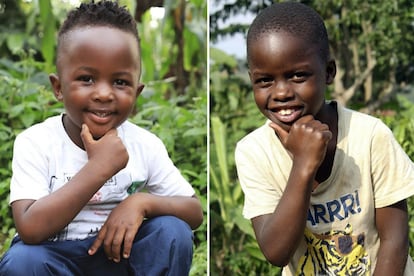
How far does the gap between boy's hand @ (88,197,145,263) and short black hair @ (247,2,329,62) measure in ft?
1.88

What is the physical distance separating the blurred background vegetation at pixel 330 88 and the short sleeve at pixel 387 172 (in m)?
1.17

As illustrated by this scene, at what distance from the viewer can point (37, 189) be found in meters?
2.21

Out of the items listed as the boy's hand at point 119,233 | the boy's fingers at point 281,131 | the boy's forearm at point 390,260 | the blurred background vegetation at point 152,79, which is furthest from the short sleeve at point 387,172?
the blurred background vegetation at point 152,79

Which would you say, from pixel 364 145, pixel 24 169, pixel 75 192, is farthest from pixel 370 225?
pixel 24 169

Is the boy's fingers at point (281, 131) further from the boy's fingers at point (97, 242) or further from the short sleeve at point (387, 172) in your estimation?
the boy's fingers at point (97, 242)

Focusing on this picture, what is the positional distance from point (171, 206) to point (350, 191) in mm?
534

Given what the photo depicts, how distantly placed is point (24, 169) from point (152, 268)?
45cm

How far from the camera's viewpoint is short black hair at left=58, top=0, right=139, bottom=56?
91.2 inches

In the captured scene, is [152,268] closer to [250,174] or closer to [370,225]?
[250,174]

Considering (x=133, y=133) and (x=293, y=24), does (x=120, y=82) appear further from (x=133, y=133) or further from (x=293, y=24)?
(x=293, y=24)

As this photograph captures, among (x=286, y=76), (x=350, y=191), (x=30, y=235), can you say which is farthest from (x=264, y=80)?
(x=30, y=235)

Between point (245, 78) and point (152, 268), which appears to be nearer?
point (152, 268)

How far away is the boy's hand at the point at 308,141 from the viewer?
2.04 meters

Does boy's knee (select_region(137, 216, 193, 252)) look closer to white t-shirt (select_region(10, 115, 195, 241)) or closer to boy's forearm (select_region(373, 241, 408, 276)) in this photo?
white t-shirt (select_region(10, 115, 195, 241))
